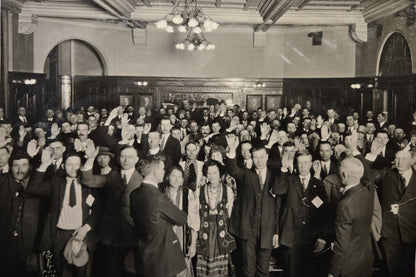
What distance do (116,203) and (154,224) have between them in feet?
3.52

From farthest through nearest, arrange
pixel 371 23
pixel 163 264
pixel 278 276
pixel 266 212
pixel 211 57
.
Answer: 1. pixel 211 57
2. pixel 371 23
3. pixel 278 276
4. pixel 266 212
5. pixel 163 264

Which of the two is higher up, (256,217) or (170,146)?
(170,146)

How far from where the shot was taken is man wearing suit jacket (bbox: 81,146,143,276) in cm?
341

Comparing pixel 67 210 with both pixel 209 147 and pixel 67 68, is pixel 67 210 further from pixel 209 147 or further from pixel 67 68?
pixel 67 68

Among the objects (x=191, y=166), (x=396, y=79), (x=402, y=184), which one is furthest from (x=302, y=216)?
(x=396, y=79)

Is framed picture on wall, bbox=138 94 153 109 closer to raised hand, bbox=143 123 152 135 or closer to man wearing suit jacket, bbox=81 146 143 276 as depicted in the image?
raised hand, bbox=143 123 152 135

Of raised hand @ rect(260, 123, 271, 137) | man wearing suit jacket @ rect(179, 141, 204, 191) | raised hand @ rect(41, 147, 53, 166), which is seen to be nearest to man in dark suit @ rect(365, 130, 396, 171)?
man wearing suit jacket @ rect(179, 141, 204, 191)

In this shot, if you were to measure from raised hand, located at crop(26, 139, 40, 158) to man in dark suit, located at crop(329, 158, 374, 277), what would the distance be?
3.50m

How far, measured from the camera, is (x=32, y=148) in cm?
428

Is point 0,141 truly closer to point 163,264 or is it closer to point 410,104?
point 163,264

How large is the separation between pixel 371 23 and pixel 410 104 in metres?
1.58

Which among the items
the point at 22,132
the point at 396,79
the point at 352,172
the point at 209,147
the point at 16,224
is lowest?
the point at 16,224

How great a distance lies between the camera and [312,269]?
3783 millimetres

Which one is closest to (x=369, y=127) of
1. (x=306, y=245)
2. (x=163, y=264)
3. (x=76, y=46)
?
(x=306, y=245)
